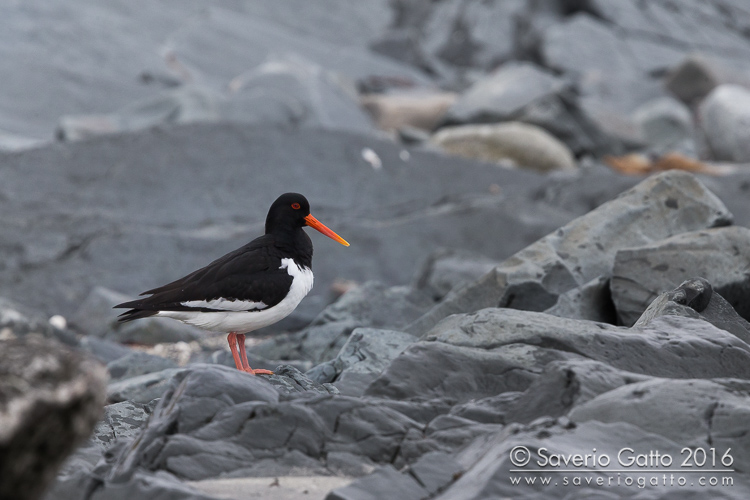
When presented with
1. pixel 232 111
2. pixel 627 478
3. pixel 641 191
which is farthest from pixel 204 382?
pixel 232 111

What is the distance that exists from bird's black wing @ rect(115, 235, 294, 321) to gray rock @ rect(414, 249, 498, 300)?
329 centimetres

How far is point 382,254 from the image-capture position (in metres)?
10.7

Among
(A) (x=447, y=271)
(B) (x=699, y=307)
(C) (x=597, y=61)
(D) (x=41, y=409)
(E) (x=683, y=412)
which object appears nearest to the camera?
(D) (x=41, y=409)

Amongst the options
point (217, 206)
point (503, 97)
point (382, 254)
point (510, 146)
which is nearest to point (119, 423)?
point (382, 254)

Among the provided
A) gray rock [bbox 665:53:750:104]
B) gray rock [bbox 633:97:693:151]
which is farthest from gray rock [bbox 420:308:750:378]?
gray rock [bbox 665:53:750:104]

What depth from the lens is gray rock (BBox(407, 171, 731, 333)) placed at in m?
5.69

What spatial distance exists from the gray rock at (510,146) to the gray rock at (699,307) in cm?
1182

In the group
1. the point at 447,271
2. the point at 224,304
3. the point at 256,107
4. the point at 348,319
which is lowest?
the point at 256,107

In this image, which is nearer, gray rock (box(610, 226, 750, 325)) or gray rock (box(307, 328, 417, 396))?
gray rock (box(307, 328, 417, 396))

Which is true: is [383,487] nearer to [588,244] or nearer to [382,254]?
[588,244]

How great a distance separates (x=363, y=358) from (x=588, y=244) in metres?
2.15

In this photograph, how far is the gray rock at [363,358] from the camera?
463cm

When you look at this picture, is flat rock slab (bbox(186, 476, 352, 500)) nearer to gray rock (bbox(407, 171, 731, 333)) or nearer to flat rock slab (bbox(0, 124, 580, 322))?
gray rock (bbox(407, 171, 731, 333))

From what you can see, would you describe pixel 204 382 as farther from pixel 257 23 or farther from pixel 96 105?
pixel 257 23
